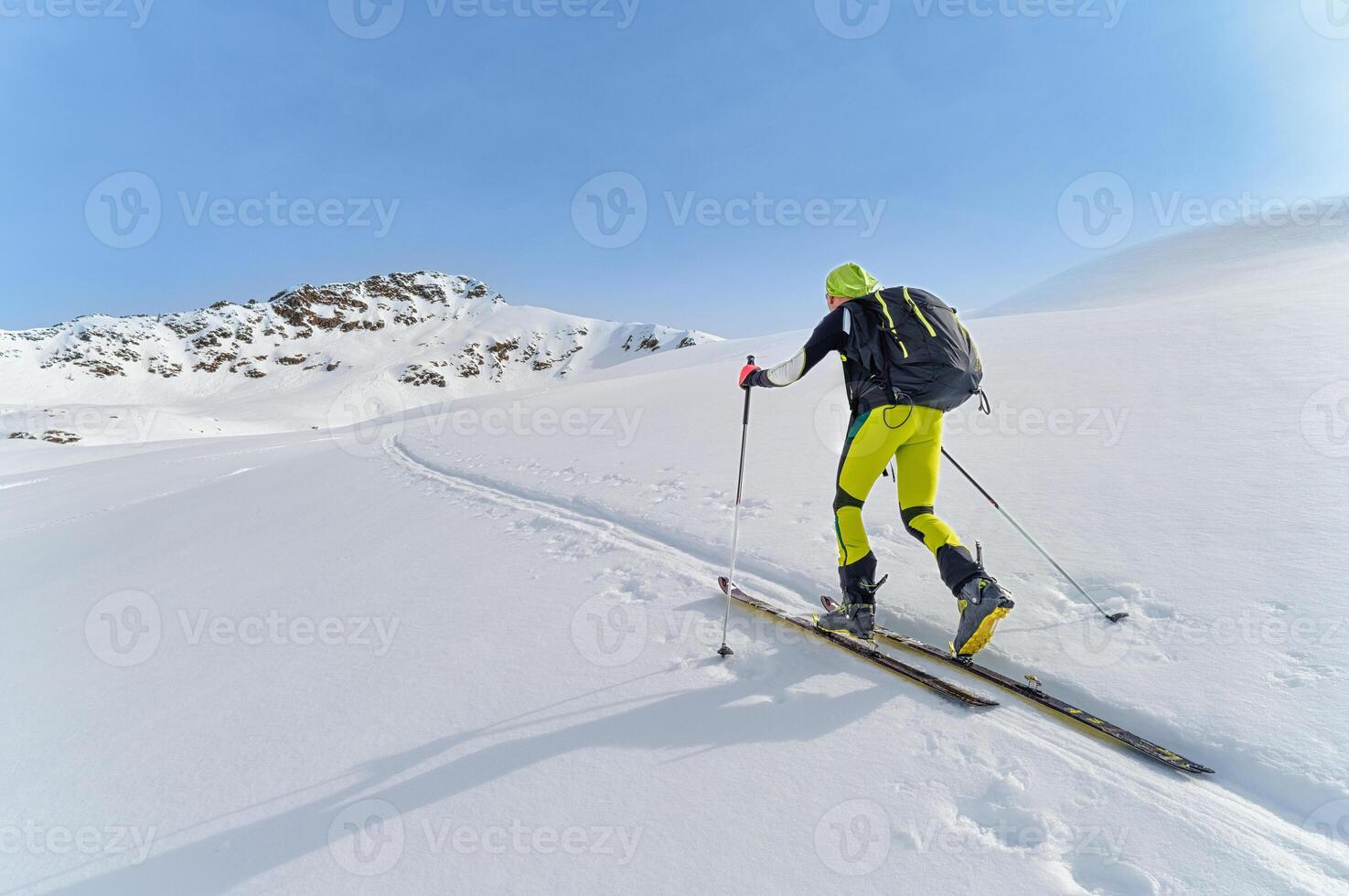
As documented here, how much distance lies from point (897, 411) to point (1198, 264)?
93.5ft

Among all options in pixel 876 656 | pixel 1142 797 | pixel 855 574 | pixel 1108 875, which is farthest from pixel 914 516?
pixel 1108 875

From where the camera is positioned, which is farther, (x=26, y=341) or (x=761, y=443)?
(x=26, y=341)

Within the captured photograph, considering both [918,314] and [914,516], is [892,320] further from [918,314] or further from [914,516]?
[914,516]

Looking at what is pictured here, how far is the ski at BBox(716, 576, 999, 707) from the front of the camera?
276 centimetres

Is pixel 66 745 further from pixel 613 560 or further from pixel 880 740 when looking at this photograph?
pixel 880 740

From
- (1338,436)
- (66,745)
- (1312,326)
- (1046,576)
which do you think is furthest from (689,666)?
(1312,326)

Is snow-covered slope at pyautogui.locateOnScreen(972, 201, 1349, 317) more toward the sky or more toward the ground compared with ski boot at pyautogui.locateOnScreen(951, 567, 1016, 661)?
more toward the sky

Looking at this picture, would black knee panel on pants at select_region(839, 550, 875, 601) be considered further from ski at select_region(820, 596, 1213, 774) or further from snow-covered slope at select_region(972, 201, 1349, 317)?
snow-covered slope at select_region(972, 201, 1349, 317)

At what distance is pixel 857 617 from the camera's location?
3.41 m

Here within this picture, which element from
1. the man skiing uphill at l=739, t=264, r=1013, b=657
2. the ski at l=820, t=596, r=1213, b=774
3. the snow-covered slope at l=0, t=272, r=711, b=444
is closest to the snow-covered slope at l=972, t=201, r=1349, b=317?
the man skiing uphill at l=739, t=264, r=1013, b=657

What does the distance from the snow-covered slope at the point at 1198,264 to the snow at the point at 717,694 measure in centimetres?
1406

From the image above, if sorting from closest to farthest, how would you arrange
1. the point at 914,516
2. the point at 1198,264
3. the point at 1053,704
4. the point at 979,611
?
the point at 1053,704, the point at 979,611, the point at 914,516, the point at 1198,264

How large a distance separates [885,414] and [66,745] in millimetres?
5481

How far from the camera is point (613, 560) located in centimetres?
493
